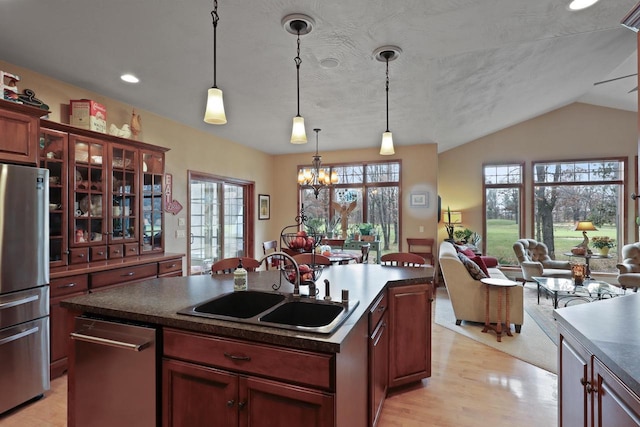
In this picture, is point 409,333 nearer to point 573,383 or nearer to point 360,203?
point 573,383

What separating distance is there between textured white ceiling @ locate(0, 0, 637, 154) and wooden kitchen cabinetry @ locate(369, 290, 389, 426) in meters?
1.94

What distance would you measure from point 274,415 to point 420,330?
1.49m

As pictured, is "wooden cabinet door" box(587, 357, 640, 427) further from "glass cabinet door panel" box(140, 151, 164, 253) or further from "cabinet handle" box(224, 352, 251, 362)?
"glass cabinet door panel" box(140, 151, 164, 253)

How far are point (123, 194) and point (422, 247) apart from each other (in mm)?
5008

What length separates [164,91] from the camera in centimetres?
339

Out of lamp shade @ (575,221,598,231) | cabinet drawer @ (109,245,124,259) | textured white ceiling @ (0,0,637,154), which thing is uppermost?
textured white ceiling @ (0,0,637,154)

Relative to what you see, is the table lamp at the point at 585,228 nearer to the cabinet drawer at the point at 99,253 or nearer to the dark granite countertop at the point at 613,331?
the dark granite countertop at the point at 613,331

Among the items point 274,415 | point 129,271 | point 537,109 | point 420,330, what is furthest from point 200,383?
point 537,109

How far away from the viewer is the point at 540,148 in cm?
676

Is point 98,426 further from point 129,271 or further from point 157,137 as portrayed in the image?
point 157,137

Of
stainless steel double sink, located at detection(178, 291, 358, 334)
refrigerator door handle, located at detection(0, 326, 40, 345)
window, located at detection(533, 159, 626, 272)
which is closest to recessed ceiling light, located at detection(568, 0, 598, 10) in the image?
stainless steel double sink, located at detection(178, 291, 358, 334)

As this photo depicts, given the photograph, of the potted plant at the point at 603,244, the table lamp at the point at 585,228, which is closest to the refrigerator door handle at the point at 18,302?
the table lamp at the point at 585,228

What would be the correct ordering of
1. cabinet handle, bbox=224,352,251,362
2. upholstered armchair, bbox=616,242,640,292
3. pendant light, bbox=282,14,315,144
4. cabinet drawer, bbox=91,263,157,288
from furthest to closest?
1. upholstered armchair, bbox=616,242,640,292
2. cabinet drawer, bbox=91,263,157,288
3. pendant light, bbox=282,14,315,144
4. cabinet handle, bbox=224,352,251,362

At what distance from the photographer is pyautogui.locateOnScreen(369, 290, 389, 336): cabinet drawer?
181 centimetres
